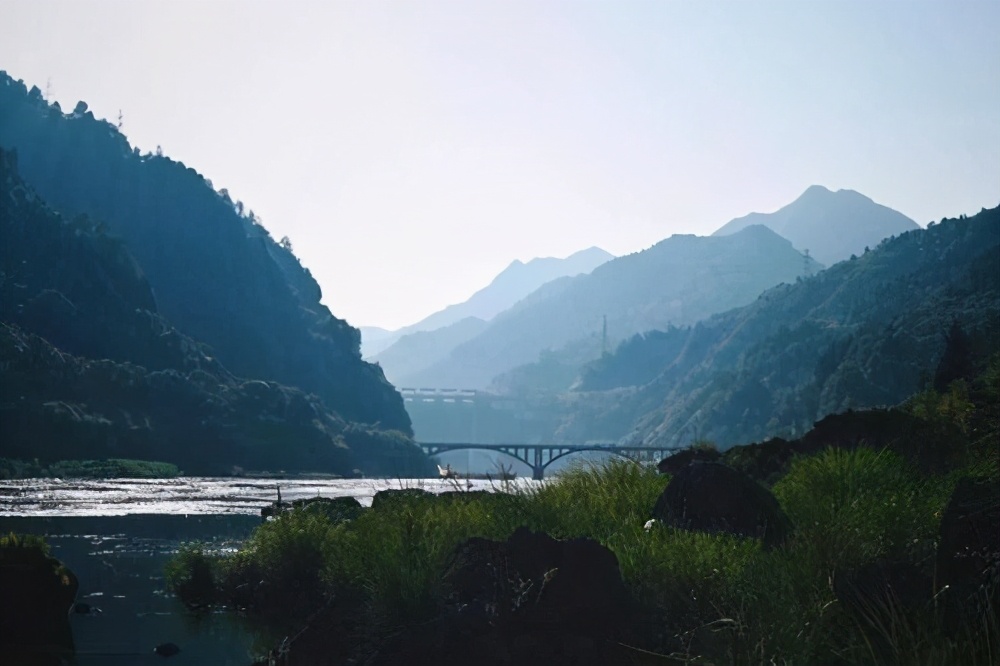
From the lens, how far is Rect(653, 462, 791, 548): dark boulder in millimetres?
21000

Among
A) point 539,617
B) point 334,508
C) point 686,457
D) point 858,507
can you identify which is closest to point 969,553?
point 539,617

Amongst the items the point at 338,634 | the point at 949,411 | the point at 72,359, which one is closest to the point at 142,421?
the point at 72,359

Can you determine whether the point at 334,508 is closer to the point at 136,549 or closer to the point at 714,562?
the point at 136,549

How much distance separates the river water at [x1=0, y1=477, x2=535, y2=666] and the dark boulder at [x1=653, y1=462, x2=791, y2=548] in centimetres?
410

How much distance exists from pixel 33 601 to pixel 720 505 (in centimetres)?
1850

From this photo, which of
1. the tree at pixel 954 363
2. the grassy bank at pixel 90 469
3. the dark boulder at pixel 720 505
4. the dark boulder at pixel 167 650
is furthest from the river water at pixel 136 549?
the grassy bank at pixel 90 469

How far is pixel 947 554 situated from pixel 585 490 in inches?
492

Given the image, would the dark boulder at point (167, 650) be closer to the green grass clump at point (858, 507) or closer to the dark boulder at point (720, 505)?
the dark boulder at point (720, 505)

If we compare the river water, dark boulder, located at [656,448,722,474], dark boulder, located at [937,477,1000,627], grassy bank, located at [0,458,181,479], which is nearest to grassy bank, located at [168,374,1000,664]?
dark boulder, located at [937,477,1000,627]

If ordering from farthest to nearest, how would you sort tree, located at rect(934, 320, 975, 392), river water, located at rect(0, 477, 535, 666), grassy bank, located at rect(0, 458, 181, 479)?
grassy bank, located at rect(0, 458, 181, 479), tree, located at rect(934, 320, 975, 392), river water, located at rect(0, 477, 535, 666)

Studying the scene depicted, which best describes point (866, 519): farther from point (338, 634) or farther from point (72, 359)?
point (72, 359)

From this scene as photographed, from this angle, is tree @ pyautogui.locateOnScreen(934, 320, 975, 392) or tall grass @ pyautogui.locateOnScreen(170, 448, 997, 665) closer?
tall grass @ pyautogui.locateOnScreen(170, 448, 997, 665)

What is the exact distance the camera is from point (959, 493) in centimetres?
1387

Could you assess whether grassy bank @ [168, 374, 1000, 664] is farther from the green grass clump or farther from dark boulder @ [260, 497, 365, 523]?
dark boulder @ [260, 497, 365, 523]
